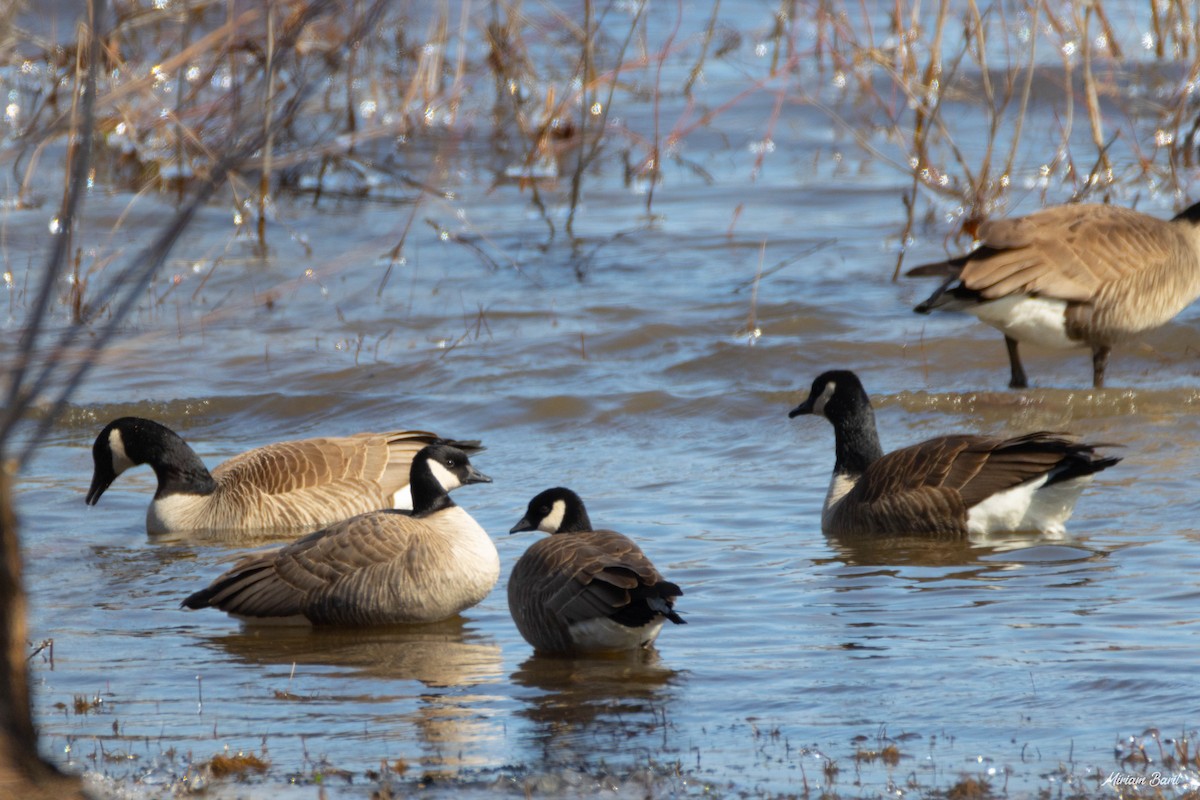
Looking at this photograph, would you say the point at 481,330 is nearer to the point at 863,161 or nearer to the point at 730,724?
the point at 863,161

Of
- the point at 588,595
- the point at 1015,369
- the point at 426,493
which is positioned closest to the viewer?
the point at 588,595

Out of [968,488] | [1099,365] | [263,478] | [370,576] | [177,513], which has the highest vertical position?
[1099,365]

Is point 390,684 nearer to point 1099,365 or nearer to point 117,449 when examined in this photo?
point 117,449

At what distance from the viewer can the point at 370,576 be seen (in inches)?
263

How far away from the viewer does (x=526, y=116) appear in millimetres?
18094

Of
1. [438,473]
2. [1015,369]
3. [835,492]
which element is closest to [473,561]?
[438,473]

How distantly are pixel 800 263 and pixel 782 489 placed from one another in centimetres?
541

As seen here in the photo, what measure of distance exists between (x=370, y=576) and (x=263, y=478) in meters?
2.35

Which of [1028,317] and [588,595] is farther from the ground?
[1028,317]

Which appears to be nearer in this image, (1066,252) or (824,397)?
(824,397)

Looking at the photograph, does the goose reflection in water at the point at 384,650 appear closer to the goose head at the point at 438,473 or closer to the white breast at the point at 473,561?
the white breast at the point at 473,561

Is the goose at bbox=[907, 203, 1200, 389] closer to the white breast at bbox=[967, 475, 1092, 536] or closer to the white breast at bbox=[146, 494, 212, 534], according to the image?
the white breast at bbox=[967, 475, 1092, 536]

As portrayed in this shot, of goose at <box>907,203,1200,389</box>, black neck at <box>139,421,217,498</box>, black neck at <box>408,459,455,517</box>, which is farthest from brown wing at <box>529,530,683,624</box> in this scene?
goose at <box>907,203,1200,389</box>

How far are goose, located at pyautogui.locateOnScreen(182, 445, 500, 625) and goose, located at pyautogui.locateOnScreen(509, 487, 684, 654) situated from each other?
343mm
